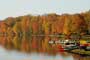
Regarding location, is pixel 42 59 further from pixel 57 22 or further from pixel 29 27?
pixel 29 27

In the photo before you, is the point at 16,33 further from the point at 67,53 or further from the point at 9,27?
the point at 67,53

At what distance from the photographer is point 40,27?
4316 cm

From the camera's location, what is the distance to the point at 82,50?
18656 mm

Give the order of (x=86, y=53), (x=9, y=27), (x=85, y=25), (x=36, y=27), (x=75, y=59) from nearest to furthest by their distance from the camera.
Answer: (x=75, y=59), (x=86, y=53), (x=85, y=25), (x=36, y=27), (x=9, y=27)

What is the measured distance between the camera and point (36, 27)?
144 feet

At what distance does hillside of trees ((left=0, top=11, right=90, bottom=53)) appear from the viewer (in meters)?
33.6

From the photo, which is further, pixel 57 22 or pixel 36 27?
pixel 36 27

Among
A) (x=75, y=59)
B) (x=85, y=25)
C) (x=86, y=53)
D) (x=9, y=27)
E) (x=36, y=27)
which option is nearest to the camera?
(x=75, y=59)

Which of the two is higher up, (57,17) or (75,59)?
(57,17)

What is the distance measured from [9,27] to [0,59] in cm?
3059

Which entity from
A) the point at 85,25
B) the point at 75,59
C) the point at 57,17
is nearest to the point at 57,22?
the point at 57,17

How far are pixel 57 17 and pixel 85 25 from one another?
7.28 m

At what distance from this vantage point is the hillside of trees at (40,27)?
1324 inches

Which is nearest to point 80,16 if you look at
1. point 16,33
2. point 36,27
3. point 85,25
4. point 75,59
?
point 85,25
